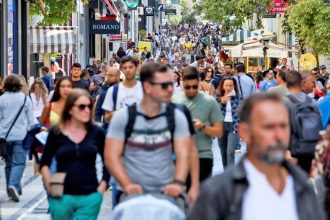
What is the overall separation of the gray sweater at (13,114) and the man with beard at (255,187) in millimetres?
9643

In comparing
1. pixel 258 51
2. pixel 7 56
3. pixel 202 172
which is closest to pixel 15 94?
pixel 202 172

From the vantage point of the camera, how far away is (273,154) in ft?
14.8

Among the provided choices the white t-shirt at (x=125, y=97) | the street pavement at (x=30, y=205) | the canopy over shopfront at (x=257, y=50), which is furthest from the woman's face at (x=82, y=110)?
the canopy over shopfront at (x=257, y=50)

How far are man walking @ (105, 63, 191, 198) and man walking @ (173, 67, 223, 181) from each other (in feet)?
8.50

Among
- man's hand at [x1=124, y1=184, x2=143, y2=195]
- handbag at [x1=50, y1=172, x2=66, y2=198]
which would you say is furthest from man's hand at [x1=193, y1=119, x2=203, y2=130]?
man's hand at [x1=124, y1=184, x2=143, y2=195]

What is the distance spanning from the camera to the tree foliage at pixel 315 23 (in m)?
37.8

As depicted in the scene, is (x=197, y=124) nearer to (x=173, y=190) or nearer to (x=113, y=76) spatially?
(x=173, y=190)

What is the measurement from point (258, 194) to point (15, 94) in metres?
9.79

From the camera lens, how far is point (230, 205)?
15.4 feet

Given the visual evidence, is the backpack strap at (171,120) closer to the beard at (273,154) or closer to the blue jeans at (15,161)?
the beard at (273,154)

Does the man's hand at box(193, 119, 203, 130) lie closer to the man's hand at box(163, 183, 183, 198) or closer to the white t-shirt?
the white t-shirt

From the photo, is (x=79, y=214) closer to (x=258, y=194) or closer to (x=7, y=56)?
(x=258, y=194)

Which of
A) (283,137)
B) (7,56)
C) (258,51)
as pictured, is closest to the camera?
(283,137)

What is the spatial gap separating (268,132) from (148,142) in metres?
2.77
